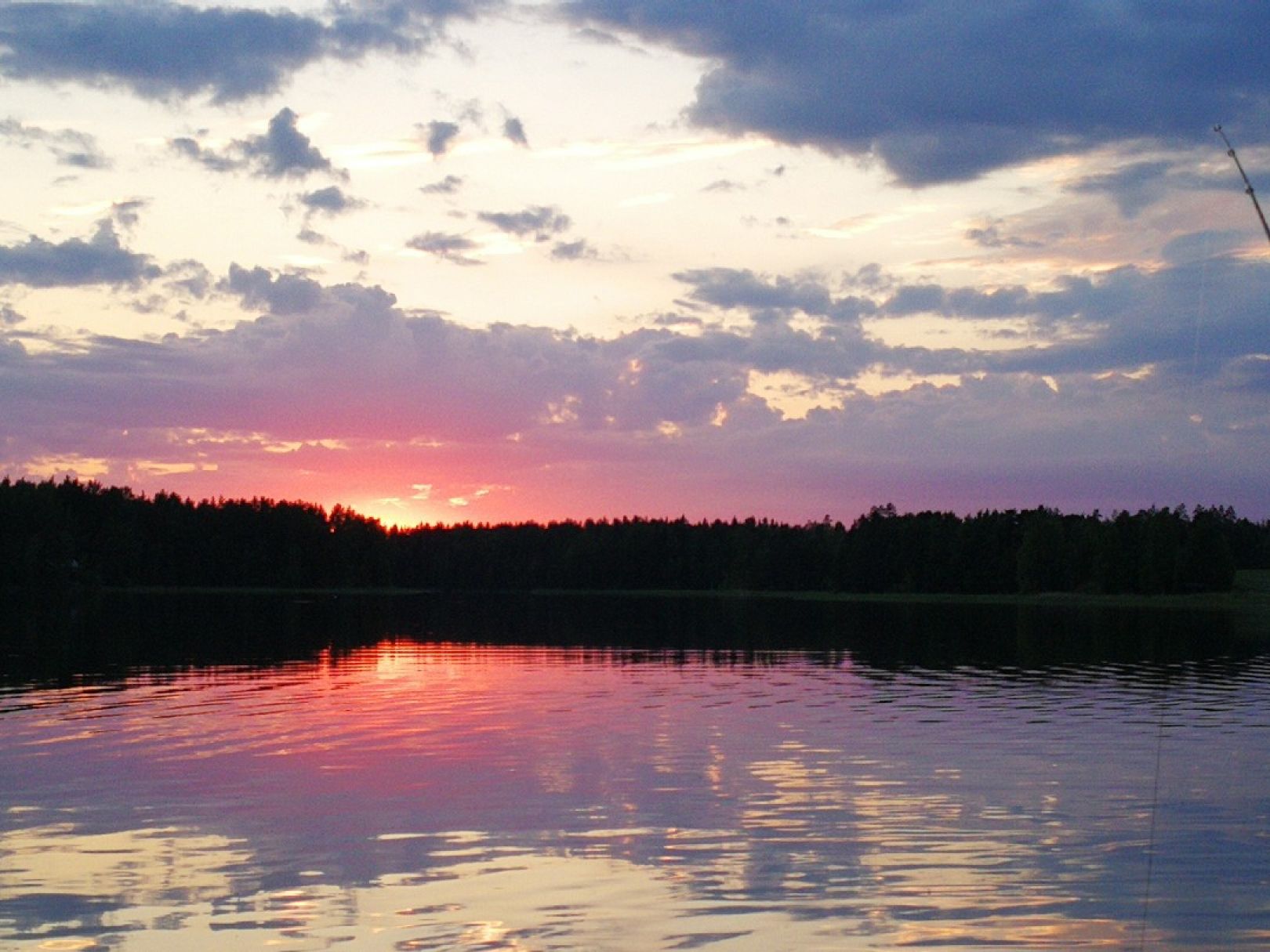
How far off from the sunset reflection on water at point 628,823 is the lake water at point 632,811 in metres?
0.09

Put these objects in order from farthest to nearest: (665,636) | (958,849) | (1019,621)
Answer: (1019,621) → (665,636) → (958,849)

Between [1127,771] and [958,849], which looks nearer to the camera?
[958,849]

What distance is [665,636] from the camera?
9875 cm

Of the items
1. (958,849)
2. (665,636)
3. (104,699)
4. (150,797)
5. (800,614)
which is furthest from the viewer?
(800,614)

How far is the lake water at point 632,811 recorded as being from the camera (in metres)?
17.7

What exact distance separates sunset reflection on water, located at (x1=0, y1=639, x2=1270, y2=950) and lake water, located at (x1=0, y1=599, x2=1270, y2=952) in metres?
0.09

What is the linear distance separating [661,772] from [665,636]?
6803 centimetres

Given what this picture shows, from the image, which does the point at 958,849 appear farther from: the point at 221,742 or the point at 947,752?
the point at 221,742

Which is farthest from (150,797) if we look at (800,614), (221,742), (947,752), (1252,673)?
(800,614)

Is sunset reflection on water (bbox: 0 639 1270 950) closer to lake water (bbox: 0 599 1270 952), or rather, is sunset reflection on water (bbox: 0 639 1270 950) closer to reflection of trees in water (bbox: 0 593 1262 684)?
lake water (bbox: 0 599 1270 952)

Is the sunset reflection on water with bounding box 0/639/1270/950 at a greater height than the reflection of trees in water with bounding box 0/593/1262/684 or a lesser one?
greater

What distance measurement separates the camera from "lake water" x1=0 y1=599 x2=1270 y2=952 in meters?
17.7

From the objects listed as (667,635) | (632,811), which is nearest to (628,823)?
(632,811)

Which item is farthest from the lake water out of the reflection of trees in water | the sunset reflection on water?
the reflection of trees in water
